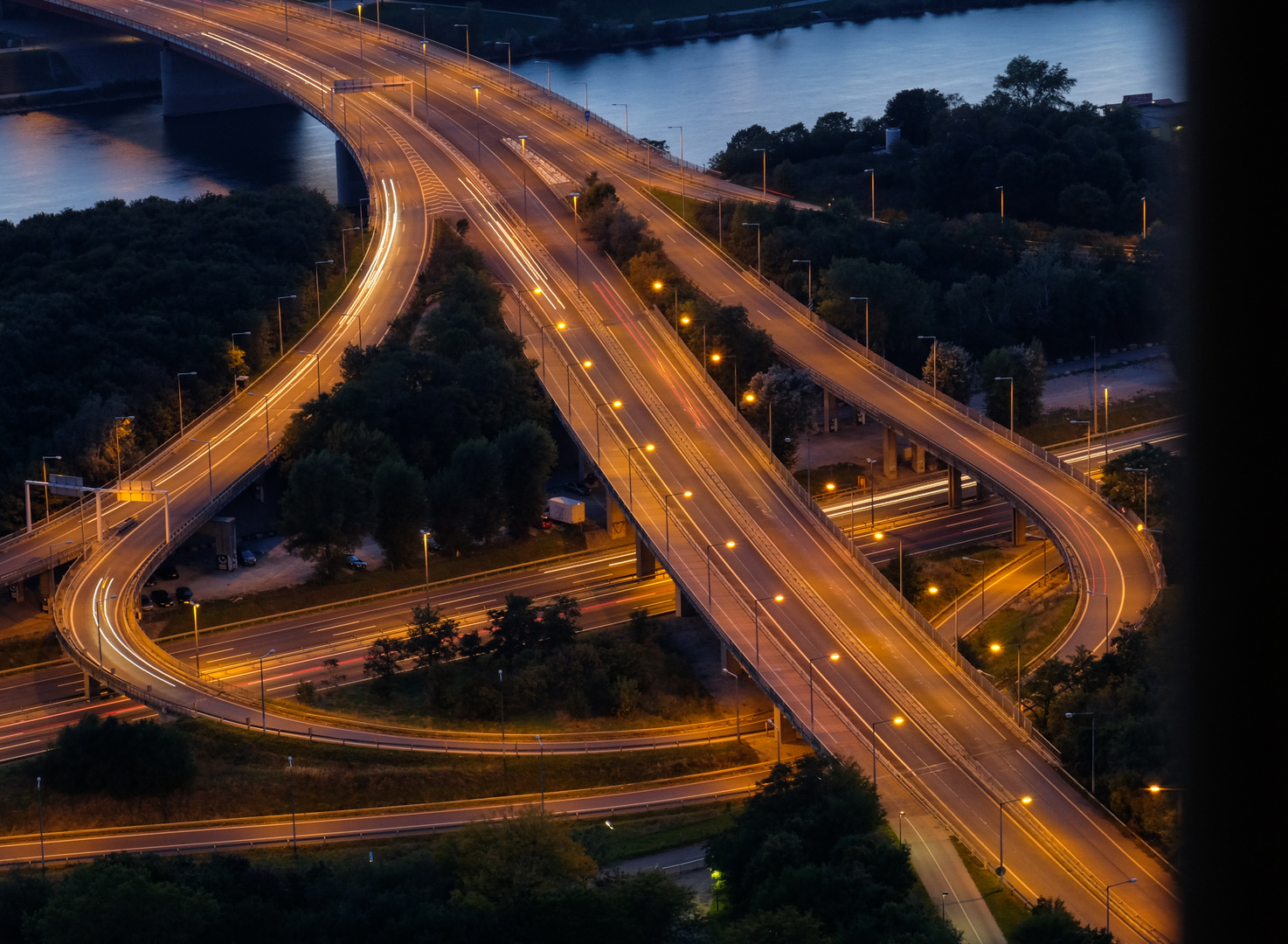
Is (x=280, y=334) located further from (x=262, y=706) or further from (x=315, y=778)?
(x=315, y=778)


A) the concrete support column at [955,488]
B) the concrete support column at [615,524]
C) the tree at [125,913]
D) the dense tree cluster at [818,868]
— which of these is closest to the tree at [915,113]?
the concrete support column at [955,488]

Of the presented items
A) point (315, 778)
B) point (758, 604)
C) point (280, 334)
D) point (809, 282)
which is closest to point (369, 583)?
point (315, 778)

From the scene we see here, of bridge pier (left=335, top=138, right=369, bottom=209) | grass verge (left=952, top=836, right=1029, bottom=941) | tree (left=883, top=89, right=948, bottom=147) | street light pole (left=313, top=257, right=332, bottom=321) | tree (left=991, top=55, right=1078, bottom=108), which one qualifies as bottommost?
grass verge (left=952, top=836, right=1029, bottom=941)

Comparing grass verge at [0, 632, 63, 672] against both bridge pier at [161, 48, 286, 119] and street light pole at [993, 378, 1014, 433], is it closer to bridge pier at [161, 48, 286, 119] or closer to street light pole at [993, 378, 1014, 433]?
street light pole at [993, 378, 1014, 433]

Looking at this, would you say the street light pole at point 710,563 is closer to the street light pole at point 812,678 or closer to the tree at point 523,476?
the street light pole at point 812,678

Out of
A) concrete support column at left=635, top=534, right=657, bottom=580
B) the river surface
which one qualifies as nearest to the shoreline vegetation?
the river surface

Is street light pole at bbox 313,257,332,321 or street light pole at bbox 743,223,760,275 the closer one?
street light pole at bbox 313,257,332,321
